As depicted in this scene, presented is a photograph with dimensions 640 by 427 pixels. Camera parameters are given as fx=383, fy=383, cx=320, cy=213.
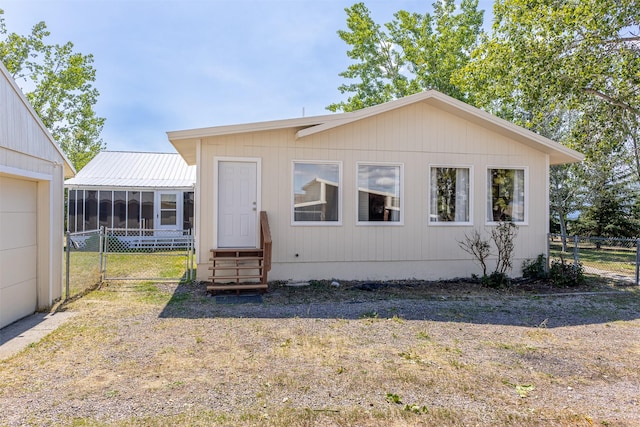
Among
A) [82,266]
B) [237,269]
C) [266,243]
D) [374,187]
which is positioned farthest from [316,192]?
[82,266]

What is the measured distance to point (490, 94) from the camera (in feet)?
46.6

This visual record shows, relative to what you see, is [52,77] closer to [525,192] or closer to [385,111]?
Result: [385,111]

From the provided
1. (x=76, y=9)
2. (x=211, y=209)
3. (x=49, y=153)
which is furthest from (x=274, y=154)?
(x=76, y=9)

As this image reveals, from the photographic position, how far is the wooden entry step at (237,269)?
6.79m

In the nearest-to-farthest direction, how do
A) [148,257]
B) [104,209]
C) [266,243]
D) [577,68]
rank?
[266,243], [577,68], [148,257], [104,209]

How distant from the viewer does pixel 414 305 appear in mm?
6152

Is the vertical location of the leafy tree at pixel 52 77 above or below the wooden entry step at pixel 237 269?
above

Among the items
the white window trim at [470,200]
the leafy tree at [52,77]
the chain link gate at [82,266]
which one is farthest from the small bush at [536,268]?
the leafy tree at [52,77]

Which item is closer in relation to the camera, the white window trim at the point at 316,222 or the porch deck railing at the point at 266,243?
the porch deck railing at the point at 266,243

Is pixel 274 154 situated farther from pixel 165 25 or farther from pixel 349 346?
pixel 165 25

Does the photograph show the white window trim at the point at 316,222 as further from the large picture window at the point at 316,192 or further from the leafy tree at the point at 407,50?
the leafy tree at the point at 407,50

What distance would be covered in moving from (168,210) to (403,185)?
32.5 ft

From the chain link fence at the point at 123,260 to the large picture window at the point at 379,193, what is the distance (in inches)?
145

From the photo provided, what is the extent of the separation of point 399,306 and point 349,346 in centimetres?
209
